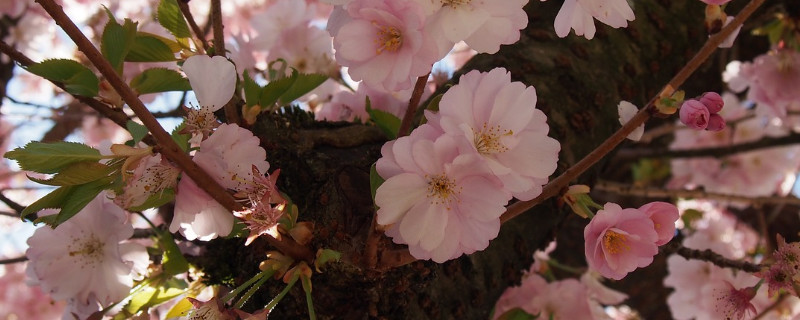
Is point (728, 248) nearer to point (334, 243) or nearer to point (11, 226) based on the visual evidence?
point (334, 243)

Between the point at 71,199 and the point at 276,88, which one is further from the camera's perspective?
the point at 276,88

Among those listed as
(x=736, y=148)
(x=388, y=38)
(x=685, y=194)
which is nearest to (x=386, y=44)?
(x=388, y=38)

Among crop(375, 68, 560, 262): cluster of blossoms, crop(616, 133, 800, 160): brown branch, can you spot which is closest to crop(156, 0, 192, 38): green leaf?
crop(375, 68, 560, 262): cluster of blossoms

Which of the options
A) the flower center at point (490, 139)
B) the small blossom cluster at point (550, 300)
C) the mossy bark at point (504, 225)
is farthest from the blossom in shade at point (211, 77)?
the small blossom cluster at point (550, 300)

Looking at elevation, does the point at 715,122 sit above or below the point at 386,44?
below

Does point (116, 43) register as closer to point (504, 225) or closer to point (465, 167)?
point (465, 167)

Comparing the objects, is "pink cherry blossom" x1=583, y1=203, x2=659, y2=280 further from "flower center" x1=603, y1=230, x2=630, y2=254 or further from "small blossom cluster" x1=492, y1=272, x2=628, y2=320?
"small blossom cluster" x1=492, y1=272, x2=628, y2=320
